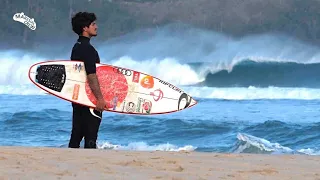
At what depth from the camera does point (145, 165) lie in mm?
3760

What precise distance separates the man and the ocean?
3.46 metres

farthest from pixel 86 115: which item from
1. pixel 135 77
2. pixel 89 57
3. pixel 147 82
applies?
pixel 147 82

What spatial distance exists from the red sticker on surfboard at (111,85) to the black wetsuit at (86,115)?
0.61 m

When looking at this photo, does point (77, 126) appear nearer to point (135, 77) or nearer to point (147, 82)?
point (135, 77)

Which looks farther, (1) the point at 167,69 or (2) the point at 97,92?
(1) the point at 167,69

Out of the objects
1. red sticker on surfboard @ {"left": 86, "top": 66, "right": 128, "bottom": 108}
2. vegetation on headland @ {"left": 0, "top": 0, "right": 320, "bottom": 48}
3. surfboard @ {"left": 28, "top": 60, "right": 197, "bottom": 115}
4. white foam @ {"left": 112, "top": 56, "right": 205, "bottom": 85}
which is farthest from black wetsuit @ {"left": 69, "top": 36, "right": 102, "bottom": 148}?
vegetation on headland @ {"left": 0, "top": 0, "right": 320, "bottom": 48}

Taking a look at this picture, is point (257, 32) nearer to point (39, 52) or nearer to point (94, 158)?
point (39, 52)

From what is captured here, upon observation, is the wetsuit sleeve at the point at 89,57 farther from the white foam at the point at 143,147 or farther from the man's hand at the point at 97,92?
the white foam at the point at 143,147

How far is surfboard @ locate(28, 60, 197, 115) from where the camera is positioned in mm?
4961

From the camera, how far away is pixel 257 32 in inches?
1638

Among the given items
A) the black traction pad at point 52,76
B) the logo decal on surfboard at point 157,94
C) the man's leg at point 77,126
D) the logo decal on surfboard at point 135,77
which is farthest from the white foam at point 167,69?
the man's leg at point 77,126

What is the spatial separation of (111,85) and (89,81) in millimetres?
697

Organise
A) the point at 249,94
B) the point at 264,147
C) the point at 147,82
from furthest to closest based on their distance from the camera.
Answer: the point at 249,94, the point at 264,147, the point at 147,82

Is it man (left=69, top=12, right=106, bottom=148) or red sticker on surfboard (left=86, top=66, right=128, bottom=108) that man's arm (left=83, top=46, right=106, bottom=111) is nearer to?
man (left=69, top=12, right=106, bottom=148)
